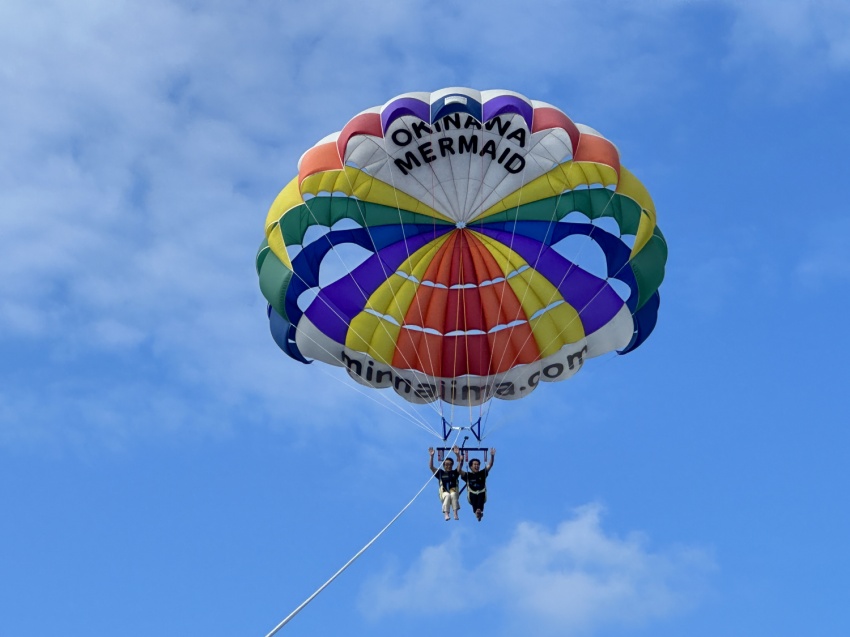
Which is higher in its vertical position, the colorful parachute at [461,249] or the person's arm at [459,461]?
the colorful parachute at [461,249]

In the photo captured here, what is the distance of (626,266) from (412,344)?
3.56 metres

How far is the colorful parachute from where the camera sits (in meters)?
20.6

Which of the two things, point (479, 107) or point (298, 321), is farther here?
point (298, 321)

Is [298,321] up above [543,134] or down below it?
below

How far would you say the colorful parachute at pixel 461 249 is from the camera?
811 inches

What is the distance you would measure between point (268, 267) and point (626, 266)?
5278mm

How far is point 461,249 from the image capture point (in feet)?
71.5

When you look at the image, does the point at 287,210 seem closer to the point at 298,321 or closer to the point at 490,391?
the point at 298,321

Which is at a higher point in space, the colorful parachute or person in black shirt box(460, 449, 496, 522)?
the colorful parachute

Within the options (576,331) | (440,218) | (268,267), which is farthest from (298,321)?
(576,331)

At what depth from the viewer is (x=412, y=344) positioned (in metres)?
22.1

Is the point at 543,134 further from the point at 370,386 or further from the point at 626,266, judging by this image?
the point at 370,386

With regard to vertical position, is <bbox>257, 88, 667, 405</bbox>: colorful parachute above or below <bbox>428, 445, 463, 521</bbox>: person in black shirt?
above

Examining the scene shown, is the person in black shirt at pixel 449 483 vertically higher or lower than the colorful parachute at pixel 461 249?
lower
